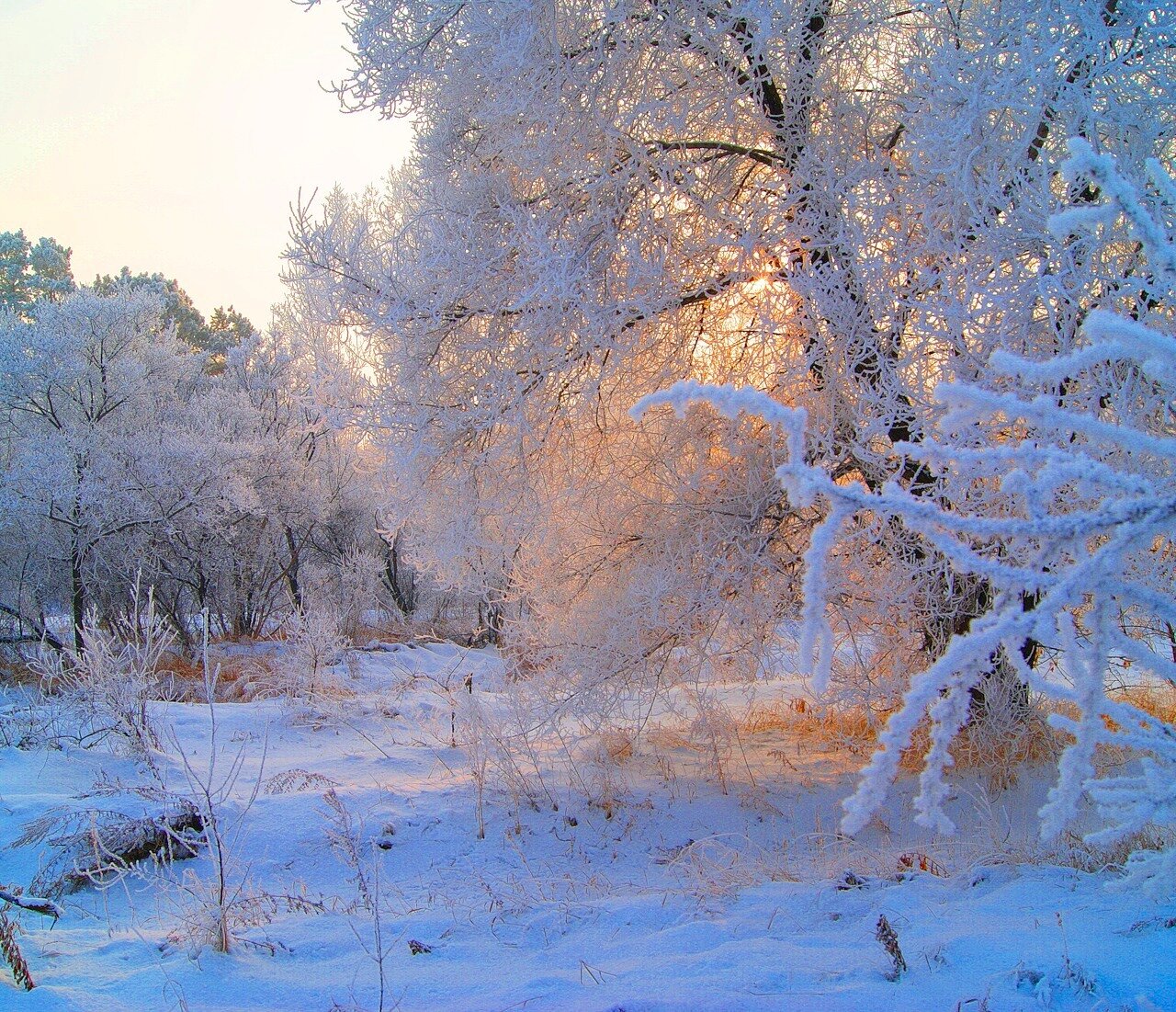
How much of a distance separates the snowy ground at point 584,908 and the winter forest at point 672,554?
Answer: 0.02 metres

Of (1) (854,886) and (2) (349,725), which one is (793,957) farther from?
(2) (349,725)

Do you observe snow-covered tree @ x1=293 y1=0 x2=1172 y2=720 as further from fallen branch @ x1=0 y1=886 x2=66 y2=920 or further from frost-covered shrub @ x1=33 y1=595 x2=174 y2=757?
fallen branch @ x1=0 y1=886 x2=66 y2=920

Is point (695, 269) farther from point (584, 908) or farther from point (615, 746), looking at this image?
point (584, 908)

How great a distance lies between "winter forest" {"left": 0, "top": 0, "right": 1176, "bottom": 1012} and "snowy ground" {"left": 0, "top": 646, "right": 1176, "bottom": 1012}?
0.07 feet

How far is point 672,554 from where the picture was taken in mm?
5402

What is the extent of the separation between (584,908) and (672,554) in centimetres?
264

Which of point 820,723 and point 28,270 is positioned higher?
point 28,270

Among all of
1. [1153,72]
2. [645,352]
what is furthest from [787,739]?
[1153,72]

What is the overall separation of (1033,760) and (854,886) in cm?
305

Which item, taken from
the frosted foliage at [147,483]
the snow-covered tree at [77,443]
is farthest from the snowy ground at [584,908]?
the snow-covered tree at [77,443]

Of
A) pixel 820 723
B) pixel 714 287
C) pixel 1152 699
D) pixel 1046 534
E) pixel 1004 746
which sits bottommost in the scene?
pixel 820 723

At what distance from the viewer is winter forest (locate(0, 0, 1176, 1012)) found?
8.63 feet

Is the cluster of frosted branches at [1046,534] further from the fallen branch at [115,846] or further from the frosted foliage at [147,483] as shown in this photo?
the frosted foliage at [147,483]

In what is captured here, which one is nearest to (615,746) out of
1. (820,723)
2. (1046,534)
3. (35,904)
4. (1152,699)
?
(820,723)
